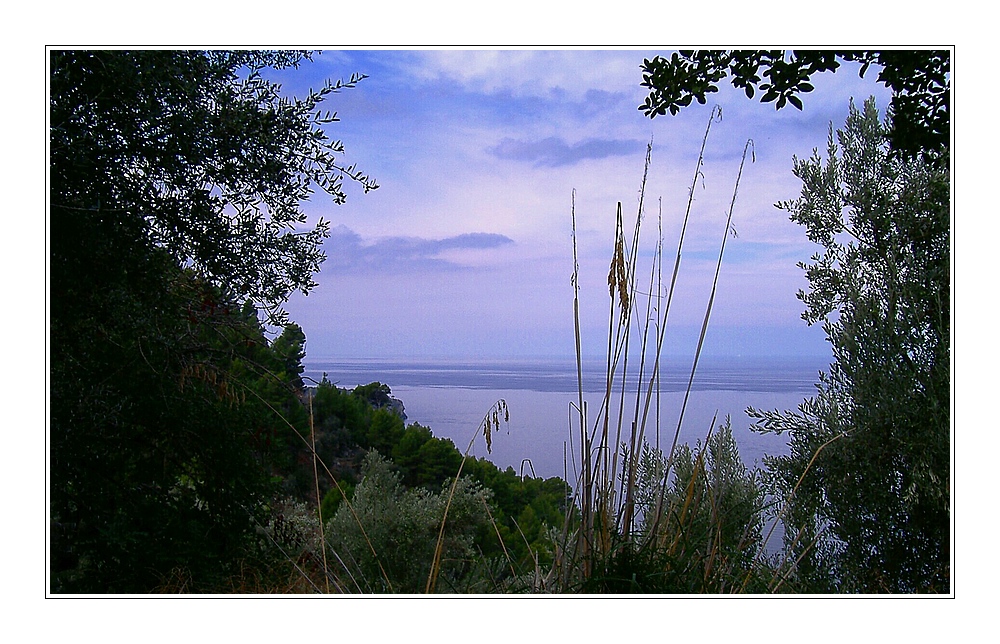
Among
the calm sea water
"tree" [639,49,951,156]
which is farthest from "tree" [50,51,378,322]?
"tree" [639,49,951,156]

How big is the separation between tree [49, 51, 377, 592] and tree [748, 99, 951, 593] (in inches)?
59.9

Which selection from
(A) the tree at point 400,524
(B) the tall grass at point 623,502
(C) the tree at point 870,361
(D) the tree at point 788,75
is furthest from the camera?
(C) the tree at point 870,361

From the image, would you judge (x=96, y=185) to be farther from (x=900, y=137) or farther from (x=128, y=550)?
(x=900, y=137)

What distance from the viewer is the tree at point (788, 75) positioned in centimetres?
168

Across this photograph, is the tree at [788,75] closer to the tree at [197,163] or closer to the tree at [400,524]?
the tree at [197,163]

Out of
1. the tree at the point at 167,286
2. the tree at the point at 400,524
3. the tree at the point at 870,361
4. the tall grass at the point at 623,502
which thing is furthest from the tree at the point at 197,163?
the tree at the point at 870,361

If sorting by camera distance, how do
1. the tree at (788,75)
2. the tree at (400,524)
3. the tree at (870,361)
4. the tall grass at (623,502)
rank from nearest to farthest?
the tall grass at (623,502) < the tree at (788,75) < the tree at (400,524) < the tree at (870,361)

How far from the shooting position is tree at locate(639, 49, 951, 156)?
1.68m

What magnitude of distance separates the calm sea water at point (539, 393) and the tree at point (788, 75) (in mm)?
791
